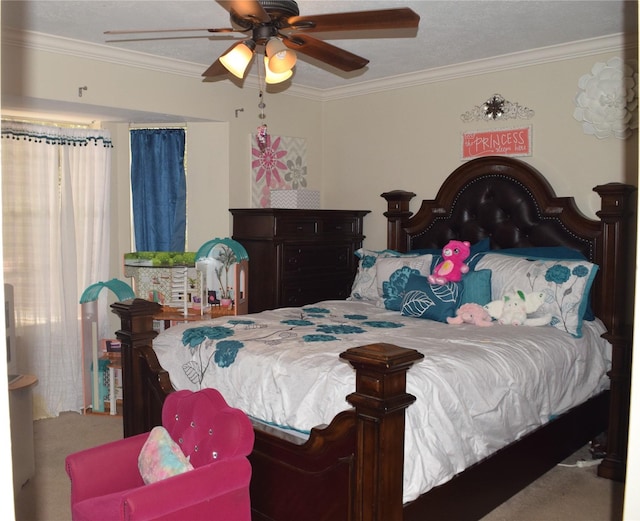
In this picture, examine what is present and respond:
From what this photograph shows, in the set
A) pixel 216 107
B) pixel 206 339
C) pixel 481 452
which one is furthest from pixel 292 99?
pixel 481 452

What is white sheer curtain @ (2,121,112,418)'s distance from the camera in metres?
4.12

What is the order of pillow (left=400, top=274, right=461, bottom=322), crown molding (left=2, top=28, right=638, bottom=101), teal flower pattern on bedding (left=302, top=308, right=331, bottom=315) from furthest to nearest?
teal flower pattern on bedding (left=302, top=308, right=331, bottom=315) < crown molding (left=2, top=28, right=638, bottom=101) < pillow (left=400, top=274, right=461, bottom=322)

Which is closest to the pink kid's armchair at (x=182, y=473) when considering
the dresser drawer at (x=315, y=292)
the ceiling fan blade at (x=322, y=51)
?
the ceiling fan blade at (x=322, y=51)

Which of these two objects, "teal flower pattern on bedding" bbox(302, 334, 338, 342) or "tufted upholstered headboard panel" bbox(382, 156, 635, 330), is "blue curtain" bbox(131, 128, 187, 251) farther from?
"teal flower pattern on bedding" bbox(302, 334, 338, 342)

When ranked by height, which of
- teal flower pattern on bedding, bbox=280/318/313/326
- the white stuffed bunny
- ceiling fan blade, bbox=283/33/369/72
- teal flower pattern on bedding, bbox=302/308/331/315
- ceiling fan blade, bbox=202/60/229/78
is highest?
ceiling fan blade, bbox=283/33/369/72

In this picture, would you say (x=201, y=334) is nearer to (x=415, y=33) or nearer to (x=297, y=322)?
(x=297, y=322)

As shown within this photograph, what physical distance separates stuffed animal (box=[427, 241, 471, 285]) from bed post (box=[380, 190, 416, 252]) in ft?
2.96

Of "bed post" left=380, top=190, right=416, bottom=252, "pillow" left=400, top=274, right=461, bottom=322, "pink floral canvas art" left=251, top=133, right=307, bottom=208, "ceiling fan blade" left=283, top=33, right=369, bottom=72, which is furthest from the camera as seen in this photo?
"pink floral canvas art" left=251, top=133, right=307, bottom=208

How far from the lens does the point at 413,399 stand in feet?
6.64

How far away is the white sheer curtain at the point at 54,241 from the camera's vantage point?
4.12 metres

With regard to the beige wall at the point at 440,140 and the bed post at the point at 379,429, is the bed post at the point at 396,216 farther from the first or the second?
the bed post at the point at 379,429

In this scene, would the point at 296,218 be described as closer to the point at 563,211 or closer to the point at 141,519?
the point at 563,211

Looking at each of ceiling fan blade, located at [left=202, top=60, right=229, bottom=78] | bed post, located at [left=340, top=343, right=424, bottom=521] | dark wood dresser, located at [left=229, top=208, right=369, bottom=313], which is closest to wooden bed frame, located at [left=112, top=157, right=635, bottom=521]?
bed post, located at [left=340, top=343, right=424, bottom=521]

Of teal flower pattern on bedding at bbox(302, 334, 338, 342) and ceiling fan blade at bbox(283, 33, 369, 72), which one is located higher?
ceiling fan blade at bbox(283, 33, 369, 72)
